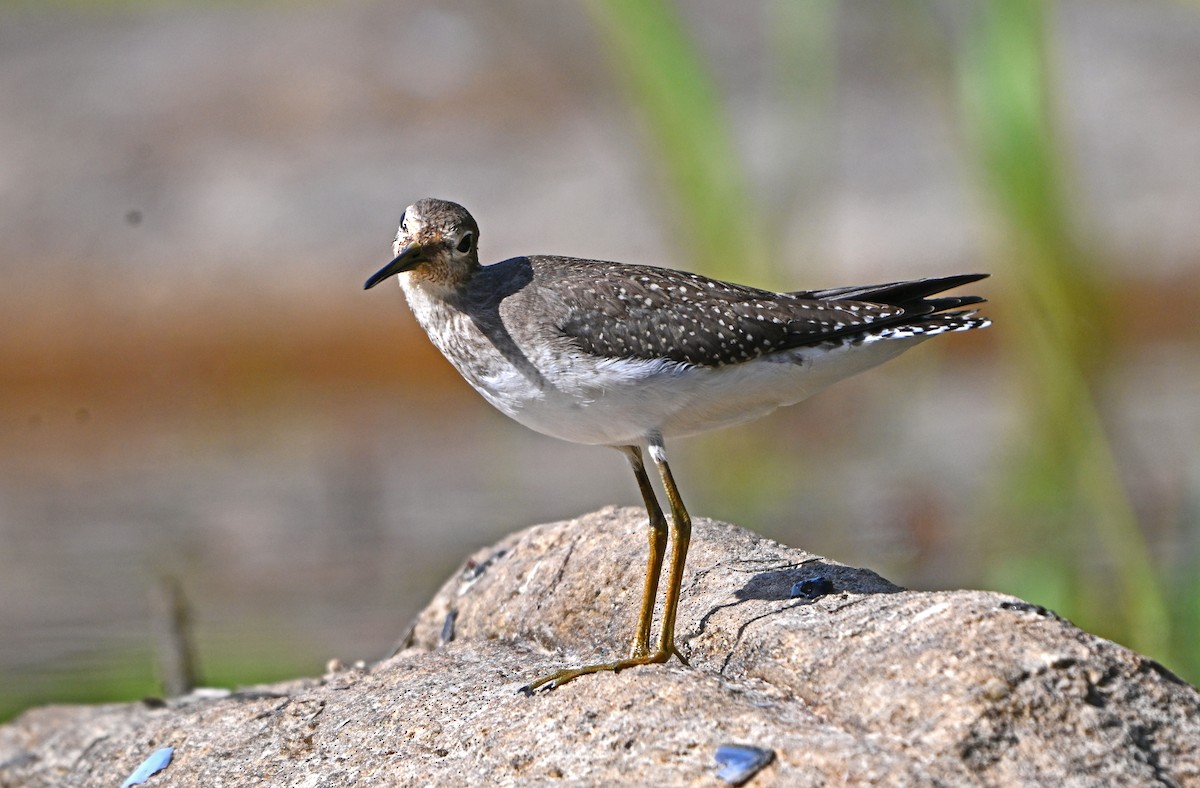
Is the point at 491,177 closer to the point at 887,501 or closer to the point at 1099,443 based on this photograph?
the point at 887,501

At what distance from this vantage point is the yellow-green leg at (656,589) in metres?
5.70

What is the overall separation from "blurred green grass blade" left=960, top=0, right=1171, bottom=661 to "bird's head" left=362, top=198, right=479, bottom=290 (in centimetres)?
262

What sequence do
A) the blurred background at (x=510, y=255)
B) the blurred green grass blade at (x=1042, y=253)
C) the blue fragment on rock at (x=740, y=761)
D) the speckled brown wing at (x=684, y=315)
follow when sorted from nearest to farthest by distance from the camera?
the blue fragment on rock at (x=740, y=761)
the speckled brown wing at (x=684, y=315)
the blurred green grass blade at (x=1042, y=253)
the blurred background at (x=510, y=255)

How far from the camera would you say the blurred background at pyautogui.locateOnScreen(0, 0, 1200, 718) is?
785 cm

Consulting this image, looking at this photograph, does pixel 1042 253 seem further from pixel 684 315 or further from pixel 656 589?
pixel 656 589

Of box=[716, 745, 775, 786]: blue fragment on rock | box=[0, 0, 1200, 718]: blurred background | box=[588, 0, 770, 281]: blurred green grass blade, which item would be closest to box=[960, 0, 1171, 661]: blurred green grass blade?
box=[0, 0, 1200, 718]: blurred background

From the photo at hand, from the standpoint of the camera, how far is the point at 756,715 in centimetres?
498

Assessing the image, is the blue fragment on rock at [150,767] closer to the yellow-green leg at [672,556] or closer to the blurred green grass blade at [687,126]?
the yellow-green leg at [672,556]

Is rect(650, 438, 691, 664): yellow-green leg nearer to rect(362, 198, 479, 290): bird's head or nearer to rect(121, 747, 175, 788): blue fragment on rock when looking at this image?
rect(362, 198, 479, 290): bird's head

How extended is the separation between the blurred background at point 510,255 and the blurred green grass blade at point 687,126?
18 mm

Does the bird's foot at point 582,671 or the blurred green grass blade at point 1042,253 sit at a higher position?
the blurred green grass blade at point 1042,253

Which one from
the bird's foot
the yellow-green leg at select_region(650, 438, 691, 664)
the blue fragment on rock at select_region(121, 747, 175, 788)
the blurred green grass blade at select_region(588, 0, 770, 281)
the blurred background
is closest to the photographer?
the bird's foot

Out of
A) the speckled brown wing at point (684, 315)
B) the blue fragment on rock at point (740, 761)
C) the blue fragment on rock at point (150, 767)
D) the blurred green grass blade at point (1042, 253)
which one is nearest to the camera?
the blue fragment on rock at point (740, 761)

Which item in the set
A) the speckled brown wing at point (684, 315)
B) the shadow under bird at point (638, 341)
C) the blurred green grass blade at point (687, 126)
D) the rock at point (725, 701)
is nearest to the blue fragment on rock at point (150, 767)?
the rock at point (725, 701)
